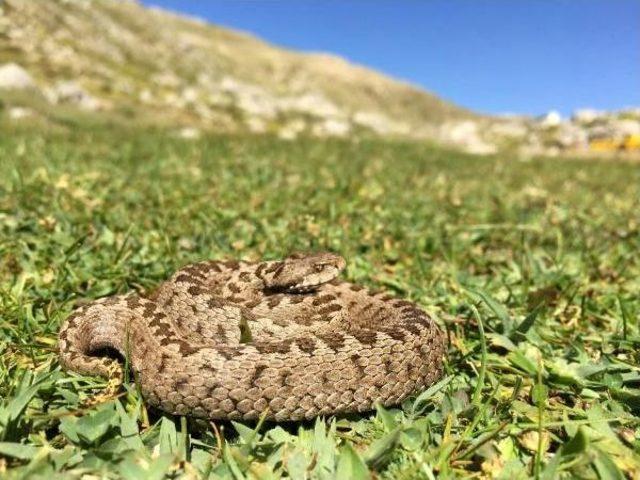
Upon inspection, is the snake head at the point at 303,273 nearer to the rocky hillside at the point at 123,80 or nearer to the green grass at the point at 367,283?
the green grass at the point at 367,283

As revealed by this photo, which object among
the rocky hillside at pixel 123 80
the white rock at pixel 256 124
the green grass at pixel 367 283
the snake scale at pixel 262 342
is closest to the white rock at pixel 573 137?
the rocky hillside at pixel 123 80

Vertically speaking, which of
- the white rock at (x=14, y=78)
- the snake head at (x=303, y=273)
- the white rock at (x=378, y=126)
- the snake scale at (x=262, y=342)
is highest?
the white rock at (x=14, y=78)

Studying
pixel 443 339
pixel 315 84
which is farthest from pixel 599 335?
pixel 315 84

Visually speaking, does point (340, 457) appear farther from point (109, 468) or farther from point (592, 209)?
point (592, 209)

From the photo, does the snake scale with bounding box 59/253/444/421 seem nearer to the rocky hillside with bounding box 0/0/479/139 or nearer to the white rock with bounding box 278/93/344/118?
the rocky hillside with bounding box 0/0/479/139

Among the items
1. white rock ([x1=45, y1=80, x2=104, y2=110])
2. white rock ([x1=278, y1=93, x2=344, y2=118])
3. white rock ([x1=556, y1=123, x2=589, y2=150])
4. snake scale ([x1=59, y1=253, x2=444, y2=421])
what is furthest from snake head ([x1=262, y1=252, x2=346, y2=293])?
white rock ([x1=278, y1=93, x2=344, y2=118])
